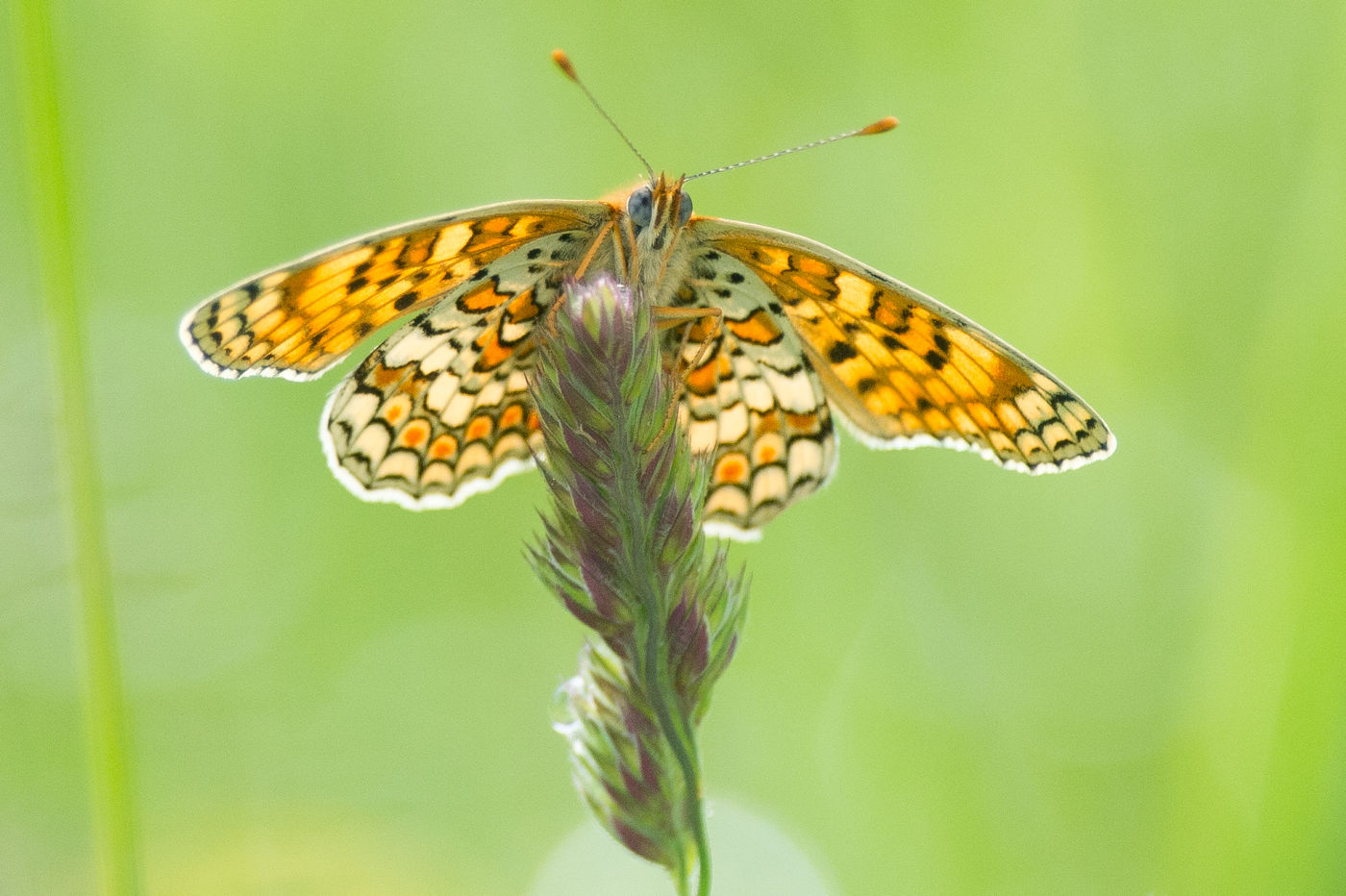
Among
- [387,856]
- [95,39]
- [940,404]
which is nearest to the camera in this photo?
[940,404]

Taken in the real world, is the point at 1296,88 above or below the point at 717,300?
above

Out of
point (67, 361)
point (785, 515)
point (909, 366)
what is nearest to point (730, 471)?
point (909, 366)

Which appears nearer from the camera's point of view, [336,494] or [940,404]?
[940,404]

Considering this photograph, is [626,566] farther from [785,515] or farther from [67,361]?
[785,515]

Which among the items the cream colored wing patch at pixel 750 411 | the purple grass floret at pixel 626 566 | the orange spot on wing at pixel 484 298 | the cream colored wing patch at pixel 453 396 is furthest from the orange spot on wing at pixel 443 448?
the purple grass floret at pixel 626 566

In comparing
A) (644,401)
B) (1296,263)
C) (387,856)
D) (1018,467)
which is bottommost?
(387,856)

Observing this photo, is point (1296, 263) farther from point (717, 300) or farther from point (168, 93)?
point (168, 93)

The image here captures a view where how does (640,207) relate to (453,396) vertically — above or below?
above

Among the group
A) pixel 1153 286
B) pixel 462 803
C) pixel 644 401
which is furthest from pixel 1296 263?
pixel 462 803
